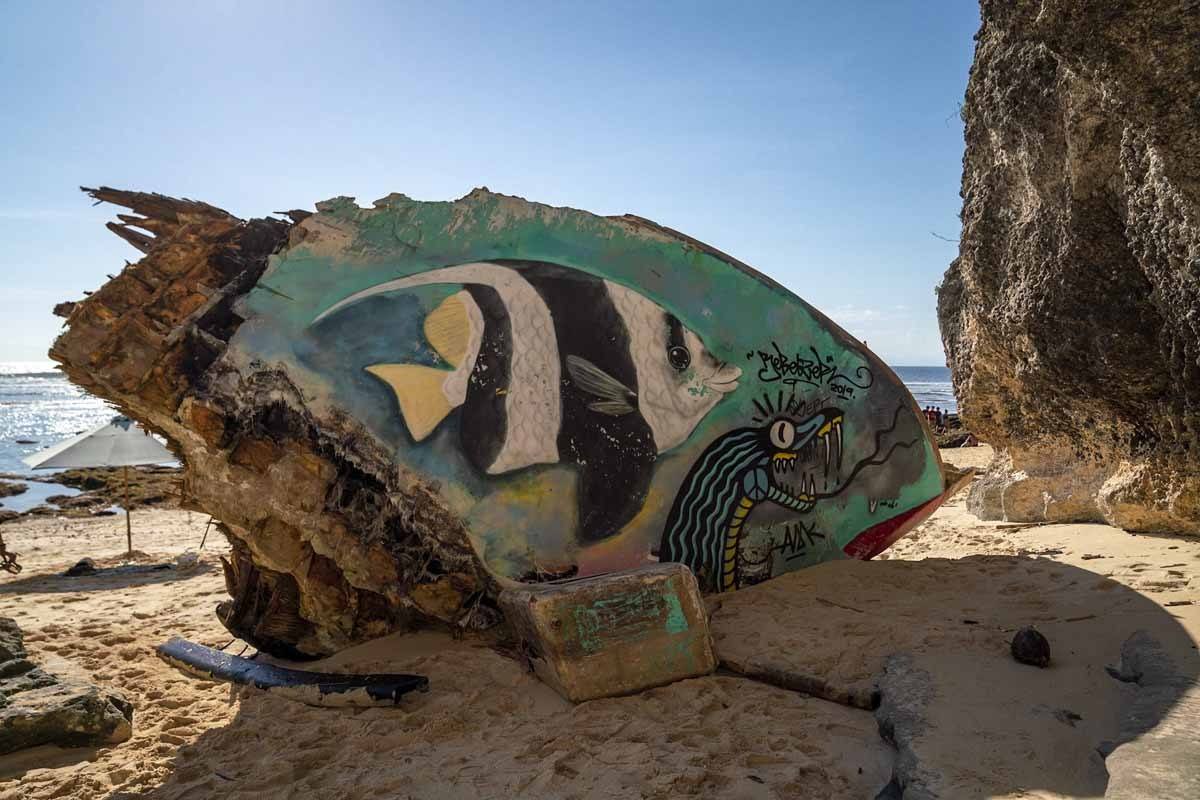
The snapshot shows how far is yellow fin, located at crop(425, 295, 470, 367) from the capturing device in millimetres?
4168

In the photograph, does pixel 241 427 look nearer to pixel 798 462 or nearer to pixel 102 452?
pixel 798 462

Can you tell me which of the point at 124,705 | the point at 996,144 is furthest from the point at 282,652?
the point at 996,144

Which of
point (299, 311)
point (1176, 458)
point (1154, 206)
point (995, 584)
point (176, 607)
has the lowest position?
point (176, 607)

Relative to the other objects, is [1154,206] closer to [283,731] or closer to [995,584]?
[995,584]

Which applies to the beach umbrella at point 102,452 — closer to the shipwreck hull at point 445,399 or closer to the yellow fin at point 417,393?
the shipwreck hull at point 445,399

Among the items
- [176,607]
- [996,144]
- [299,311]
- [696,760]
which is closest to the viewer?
Result: [696,760]

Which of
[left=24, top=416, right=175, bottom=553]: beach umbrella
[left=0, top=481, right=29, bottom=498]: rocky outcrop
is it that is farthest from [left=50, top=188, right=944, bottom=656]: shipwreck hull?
[left=0, top=481, right=29, bottom=498]: rocky outcrop

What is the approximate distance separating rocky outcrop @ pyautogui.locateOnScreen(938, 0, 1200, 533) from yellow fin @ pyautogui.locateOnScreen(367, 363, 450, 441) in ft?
11.8

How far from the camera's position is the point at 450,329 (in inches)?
165

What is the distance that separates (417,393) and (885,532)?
10.9 feet

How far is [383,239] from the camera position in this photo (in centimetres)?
425

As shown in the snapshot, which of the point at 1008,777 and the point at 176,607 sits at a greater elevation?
the point at 1008,777

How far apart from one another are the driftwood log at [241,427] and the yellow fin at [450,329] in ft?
2.14

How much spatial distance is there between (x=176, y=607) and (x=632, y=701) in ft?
14.7
